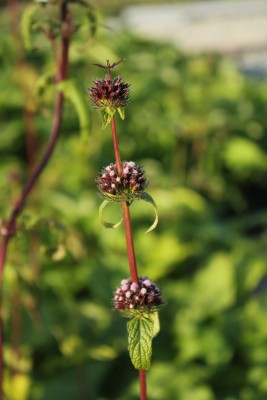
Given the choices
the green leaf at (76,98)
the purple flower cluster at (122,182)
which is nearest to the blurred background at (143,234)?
the green leaf at (76,98)

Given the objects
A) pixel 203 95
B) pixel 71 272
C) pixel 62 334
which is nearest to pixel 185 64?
pixel 203 95

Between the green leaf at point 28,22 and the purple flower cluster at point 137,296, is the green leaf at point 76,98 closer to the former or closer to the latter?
the green leaf at point 28,22

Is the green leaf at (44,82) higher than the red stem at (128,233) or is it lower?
higher

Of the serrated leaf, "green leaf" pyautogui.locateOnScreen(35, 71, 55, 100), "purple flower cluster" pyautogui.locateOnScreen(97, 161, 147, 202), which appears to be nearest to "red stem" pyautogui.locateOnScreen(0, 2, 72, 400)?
"green leaf" pyautogui.locateOnScreen(35, 71, 55, 100)

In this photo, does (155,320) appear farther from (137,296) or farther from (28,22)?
(28,22)

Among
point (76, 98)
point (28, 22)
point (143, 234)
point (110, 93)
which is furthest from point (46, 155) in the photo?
point (143, 234)

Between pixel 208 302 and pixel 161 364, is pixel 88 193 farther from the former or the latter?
pixel 161 364
